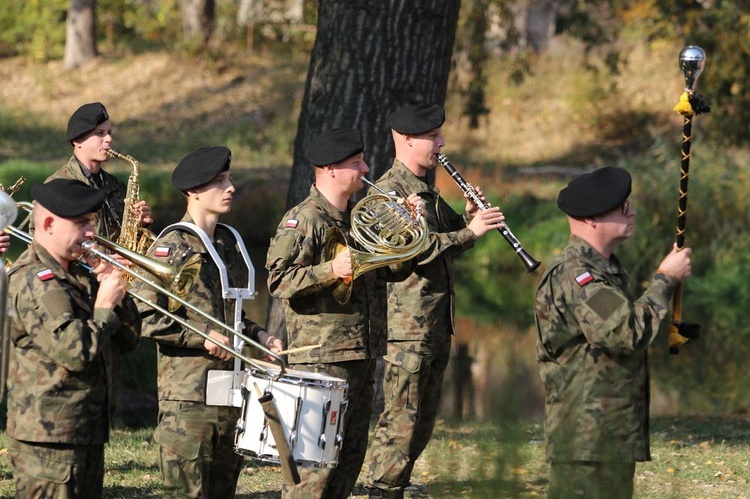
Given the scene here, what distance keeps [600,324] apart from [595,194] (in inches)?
21.5

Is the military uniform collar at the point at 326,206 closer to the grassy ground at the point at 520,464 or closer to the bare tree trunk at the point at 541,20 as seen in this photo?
the grassy ground at the point at 520,464

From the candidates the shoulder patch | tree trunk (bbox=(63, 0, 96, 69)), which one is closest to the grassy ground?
the shoulder patch

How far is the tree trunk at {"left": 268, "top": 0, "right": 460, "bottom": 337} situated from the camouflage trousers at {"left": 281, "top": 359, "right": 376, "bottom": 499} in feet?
11.1

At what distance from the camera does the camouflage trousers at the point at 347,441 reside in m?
6.23

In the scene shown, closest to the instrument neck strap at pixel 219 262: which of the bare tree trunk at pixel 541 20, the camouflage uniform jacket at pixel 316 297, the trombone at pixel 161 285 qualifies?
the trombone at pixel 161 285

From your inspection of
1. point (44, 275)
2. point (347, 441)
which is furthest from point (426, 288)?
point (44, 275)

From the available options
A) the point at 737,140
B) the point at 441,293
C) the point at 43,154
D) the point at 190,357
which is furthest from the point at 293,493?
the point at 43,154

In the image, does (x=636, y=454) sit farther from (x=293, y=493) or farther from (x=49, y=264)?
(x=49, y=264)

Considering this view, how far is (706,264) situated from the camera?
71.1 feet

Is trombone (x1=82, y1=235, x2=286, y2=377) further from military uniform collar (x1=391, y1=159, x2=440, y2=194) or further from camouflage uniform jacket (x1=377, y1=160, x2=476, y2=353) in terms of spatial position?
military uniform collar (x1=391, y1=159, x2=440, y2=194)

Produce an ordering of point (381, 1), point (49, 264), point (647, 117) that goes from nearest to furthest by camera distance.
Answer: point (49, 264) < point (381, 1) < point (647, 117)

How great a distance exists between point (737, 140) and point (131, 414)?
13155 mm

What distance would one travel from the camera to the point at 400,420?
7.05m

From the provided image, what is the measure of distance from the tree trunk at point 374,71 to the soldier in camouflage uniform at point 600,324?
15.0 ft
